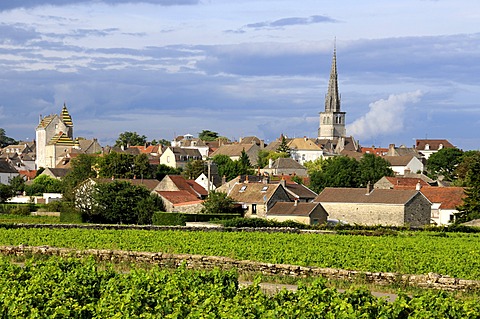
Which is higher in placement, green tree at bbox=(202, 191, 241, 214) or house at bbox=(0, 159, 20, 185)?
house at bbox=(0, 159, 20, 185)

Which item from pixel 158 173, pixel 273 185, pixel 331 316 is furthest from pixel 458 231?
pixel 158 173

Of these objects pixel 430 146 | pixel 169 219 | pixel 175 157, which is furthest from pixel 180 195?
pixel 430 146

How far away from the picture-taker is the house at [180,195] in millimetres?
76688

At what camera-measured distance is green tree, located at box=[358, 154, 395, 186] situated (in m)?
111

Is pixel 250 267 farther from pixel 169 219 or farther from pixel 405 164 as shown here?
pixel 405 164

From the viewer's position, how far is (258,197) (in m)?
77.6

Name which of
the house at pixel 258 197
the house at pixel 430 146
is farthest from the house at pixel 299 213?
the house at pixel 430 146

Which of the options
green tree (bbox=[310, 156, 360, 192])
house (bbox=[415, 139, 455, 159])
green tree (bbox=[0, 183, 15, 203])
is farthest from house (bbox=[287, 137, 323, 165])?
green tree (bbox=[0, 183, 15, 203])

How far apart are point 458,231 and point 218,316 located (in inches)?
1947

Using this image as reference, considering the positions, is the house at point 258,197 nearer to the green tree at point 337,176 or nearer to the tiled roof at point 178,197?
the tiled roof at point 178,197

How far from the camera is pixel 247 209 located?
77188 millimetres

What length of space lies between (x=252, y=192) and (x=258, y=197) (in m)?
1.37

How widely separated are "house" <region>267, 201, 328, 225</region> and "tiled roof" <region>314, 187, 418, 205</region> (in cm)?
587

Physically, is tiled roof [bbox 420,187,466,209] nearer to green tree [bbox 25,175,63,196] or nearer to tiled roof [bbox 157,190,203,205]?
tiled roof [bbox 157,190,203,205]
